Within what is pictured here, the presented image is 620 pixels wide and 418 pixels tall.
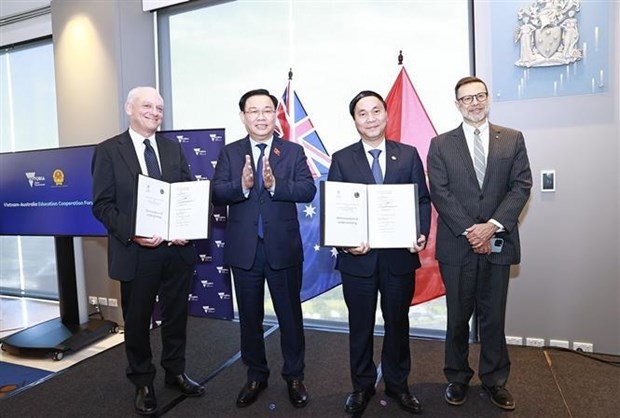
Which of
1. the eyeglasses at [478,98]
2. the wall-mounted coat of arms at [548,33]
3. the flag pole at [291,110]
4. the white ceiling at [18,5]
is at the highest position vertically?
the white ceiling at [18,5]

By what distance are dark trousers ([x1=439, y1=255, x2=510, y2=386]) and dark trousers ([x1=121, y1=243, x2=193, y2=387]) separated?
145cm

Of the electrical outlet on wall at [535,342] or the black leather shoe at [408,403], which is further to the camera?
the electrical outlet on wall at [535,342]

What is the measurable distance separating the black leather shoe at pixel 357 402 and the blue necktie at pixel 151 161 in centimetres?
155

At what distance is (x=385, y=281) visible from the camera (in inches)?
82.5

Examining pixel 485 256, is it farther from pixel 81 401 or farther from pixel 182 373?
pixel 81 401

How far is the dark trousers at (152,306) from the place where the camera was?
2209mm

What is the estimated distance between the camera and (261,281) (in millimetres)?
2271

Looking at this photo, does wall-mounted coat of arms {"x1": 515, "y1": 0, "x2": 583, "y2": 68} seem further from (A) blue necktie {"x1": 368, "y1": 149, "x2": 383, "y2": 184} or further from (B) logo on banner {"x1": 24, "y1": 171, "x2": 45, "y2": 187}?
(B) logo on banner {"x1": 24, "y1": 171, "x2": 45, "y2": 187}

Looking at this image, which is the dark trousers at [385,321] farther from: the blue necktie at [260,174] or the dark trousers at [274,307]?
the blue necktie at [260,174]

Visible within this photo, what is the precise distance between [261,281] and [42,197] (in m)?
2.32

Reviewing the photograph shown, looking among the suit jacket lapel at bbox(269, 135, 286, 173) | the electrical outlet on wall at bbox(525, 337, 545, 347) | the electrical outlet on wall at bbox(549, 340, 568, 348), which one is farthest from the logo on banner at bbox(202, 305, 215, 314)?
the electrical outlet on wall at bbox(549, 340, 568, 348)

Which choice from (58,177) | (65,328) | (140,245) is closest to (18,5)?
(58,177)

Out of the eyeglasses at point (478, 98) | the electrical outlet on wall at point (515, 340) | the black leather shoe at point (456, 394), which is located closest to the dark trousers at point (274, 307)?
the black leather shoe at point (456, 394)

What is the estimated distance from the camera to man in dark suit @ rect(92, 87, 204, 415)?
2150 millimetres
